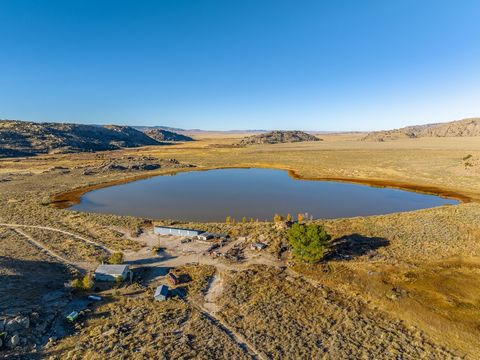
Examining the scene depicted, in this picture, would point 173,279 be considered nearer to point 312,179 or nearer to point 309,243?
point 309,243

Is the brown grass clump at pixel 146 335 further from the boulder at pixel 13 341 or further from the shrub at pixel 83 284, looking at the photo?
the shrub at pixel 83 284

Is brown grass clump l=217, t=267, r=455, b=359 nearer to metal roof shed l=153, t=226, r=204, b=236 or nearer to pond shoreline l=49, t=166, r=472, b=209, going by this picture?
metal roof shed l=153, t=226, r=204, b=236

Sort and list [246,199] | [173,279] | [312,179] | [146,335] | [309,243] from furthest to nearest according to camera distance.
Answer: [312,179] < [246,199] < [309,243] < [173,279] < [146,335]

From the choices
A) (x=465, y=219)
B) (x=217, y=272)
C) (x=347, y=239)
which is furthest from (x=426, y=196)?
(x=217, y=272)

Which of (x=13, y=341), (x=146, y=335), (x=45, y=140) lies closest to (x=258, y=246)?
(x=146, y=335)

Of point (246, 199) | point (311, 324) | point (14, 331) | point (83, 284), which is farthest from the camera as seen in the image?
point (246, 199)

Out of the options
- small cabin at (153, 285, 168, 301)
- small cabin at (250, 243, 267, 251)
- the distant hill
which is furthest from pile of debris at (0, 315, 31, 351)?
the distant hill

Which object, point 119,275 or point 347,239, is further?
point 347,239

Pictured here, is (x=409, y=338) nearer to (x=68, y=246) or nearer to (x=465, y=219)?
(x=465, y=219)
